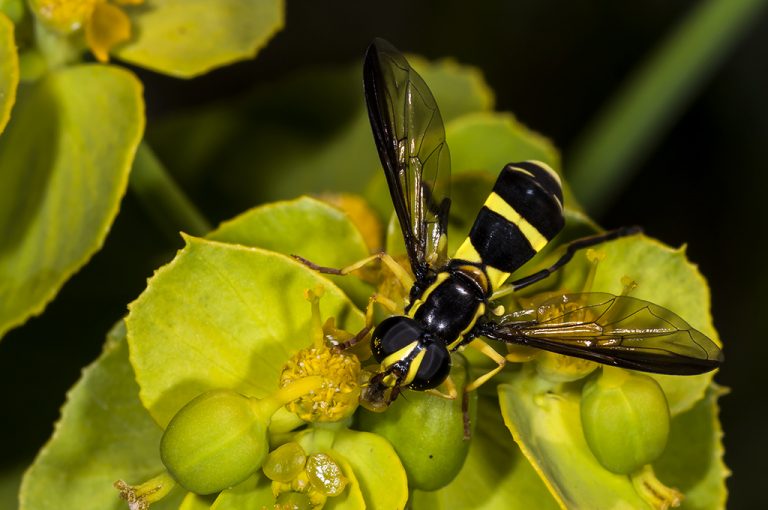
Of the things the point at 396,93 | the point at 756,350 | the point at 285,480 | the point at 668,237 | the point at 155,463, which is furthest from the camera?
the point at 668,237

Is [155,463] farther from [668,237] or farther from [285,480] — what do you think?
[668,237]

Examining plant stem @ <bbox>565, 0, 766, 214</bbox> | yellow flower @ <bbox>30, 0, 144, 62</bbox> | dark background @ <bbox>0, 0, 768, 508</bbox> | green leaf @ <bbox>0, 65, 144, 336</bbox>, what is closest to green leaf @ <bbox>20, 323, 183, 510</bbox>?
green leaf @ <bbox>0, 65, 144, 336</bbox>

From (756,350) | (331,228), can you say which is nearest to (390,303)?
(331,228)

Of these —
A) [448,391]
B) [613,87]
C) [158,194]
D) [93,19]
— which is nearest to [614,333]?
[448,391]

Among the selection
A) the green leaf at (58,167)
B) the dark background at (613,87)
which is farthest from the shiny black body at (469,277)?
the dark background at (613,87)

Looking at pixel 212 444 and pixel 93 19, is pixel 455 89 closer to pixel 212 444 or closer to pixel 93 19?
pixel 93 19

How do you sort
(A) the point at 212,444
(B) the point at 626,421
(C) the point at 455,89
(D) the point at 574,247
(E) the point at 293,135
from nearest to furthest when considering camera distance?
(A) the point at 212,444 < (B) the point at 626,421 < (D) the point at 574,247 < (C) the point at 455,89 < (E) the point at 293,135
